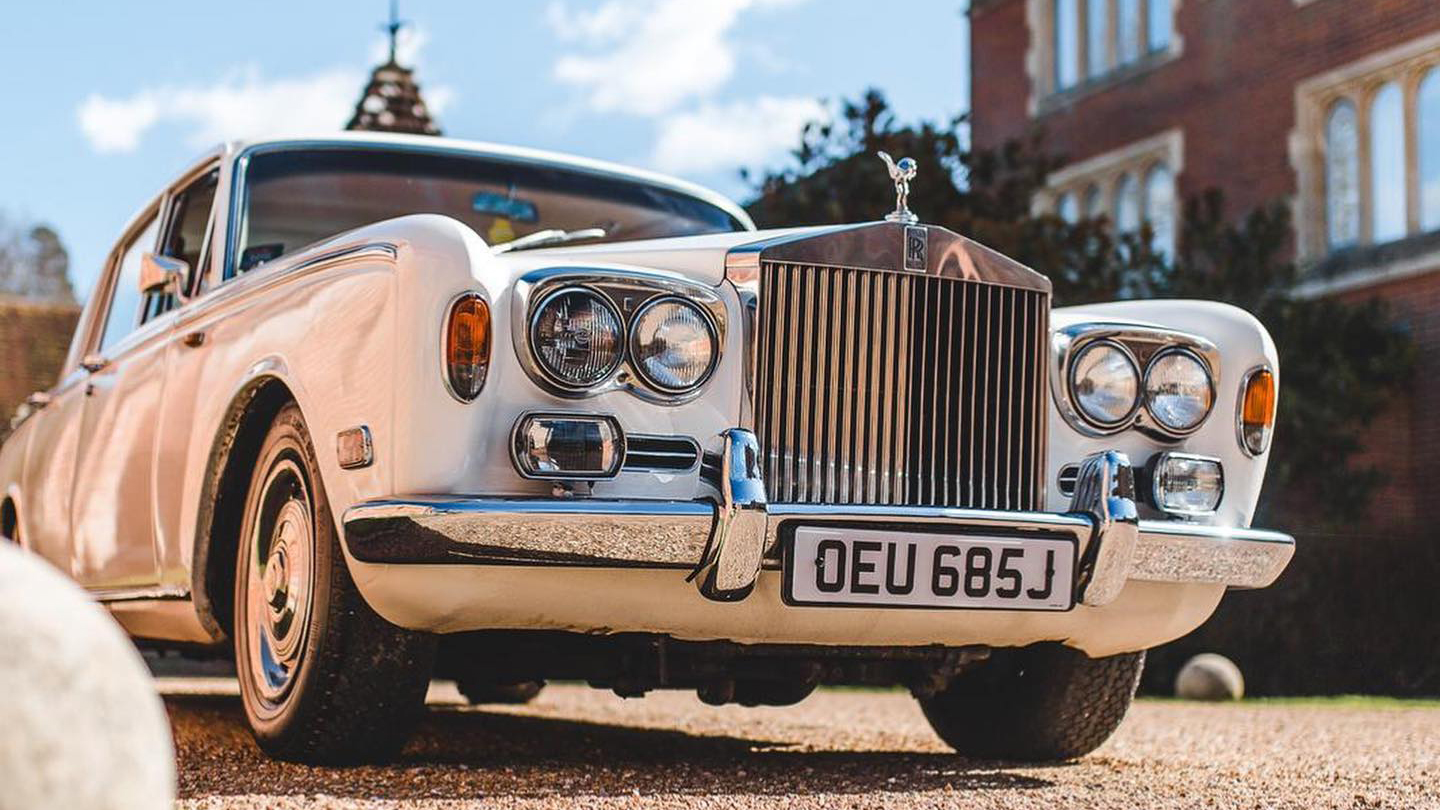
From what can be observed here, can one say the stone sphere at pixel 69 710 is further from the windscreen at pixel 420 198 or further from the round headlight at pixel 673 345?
the windscreen at pixel 420 198

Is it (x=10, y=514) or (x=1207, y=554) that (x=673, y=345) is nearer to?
(x=1207, y=554)

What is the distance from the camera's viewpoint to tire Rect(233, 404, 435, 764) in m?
3.85

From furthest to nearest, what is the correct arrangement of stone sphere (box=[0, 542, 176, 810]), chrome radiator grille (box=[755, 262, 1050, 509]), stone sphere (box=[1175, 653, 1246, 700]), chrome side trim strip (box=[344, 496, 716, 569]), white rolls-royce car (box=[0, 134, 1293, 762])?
1. stone sphere (box=[1175, 653, 1246, 700])
2. chrome radiator grille (box=[755, 262, 1050, 509])
3. white rolls-royce car (box=[0, 134, 1293, 762])
4. chrome side trim strip (box=[344, 496, 716, 569])
5. stone sphere (box=[0, 542, 176, 810])

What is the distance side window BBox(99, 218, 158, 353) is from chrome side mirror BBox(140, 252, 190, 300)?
614 mm

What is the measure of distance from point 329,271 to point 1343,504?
1135 centimetres

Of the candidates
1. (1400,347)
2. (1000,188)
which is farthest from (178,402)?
(1400,347)

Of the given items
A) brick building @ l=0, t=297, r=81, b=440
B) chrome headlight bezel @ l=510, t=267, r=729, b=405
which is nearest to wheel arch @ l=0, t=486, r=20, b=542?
chrome headlight bezel @ l=510, t=267, r=729, b=405

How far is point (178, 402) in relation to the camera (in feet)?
15.9

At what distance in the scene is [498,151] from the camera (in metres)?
5.61

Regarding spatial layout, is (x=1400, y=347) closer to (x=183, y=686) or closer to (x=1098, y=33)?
(x=1098, y=33)

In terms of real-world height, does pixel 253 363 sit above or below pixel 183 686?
above

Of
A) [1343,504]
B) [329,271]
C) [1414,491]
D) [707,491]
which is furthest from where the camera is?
[1414,491]

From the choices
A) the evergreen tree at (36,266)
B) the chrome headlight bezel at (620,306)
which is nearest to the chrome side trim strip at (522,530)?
the chrome headlight bezel at (620,306)

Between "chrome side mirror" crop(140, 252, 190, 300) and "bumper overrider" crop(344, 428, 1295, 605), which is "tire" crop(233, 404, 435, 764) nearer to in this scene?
"bumper overrider" crop(344, 428, 1295, 605)
